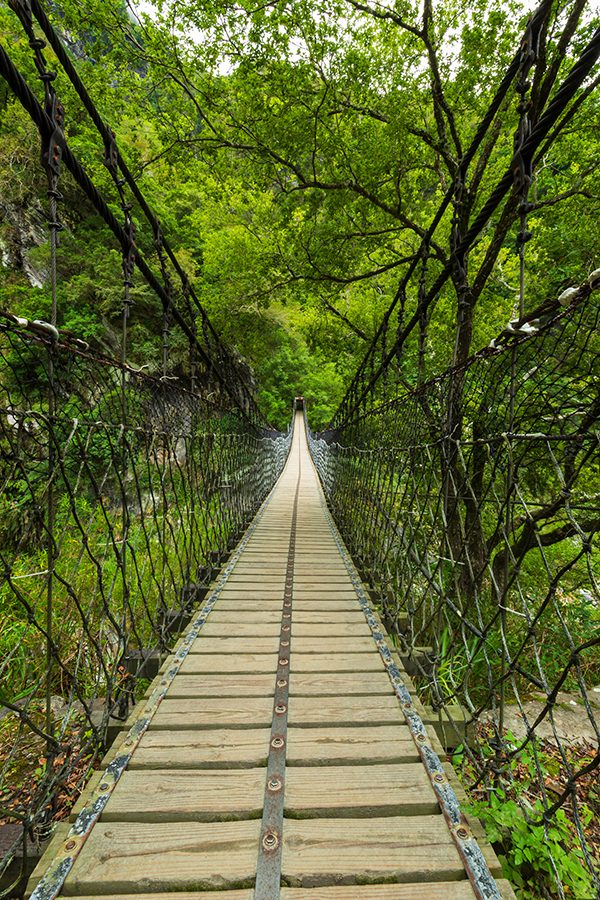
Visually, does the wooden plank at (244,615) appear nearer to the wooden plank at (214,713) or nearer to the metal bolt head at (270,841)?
the wooden plank at (214,713)

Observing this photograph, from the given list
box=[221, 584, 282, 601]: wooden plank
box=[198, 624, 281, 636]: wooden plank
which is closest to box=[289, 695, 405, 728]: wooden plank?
box=[198, 624, 281, 636]: wooden plank

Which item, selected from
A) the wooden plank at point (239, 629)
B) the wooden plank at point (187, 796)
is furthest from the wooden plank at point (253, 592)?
the wooden plank at point (187, 796)

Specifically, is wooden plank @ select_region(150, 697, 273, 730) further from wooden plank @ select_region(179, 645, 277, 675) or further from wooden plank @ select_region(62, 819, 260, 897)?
wooden plank @ select_region(62, 819, 260, 897)

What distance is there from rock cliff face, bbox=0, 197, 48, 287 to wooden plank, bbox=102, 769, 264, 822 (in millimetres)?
8654

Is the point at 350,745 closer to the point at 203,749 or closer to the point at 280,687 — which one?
the point at 280,687

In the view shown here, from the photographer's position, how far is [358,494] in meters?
3.35

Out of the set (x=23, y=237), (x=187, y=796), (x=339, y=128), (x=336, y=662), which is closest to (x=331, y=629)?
(x=336, y=662)

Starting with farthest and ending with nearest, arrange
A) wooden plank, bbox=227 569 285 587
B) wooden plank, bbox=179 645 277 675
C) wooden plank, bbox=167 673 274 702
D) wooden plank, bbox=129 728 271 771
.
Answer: wooden plank, bbox=227 569 285 587, wooden plank, bbox=179 645 277 675, wooden plank, bbox=167 673 274 702, wooden plank, bbox=129 728 271 771

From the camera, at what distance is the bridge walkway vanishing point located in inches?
31.7

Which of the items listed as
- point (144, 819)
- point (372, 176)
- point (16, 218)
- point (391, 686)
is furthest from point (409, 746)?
point (16, 218)

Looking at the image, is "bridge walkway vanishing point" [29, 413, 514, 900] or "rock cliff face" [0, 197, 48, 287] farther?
"rock cliff face" [0, 197, 48, 287]

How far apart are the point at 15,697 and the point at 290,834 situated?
1.94 metres

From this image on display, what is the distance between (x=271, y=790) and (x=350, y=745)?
283 millimetres

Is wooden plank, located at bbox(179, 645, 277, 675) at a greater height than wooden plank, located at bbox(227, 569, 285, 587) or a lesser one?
greater
